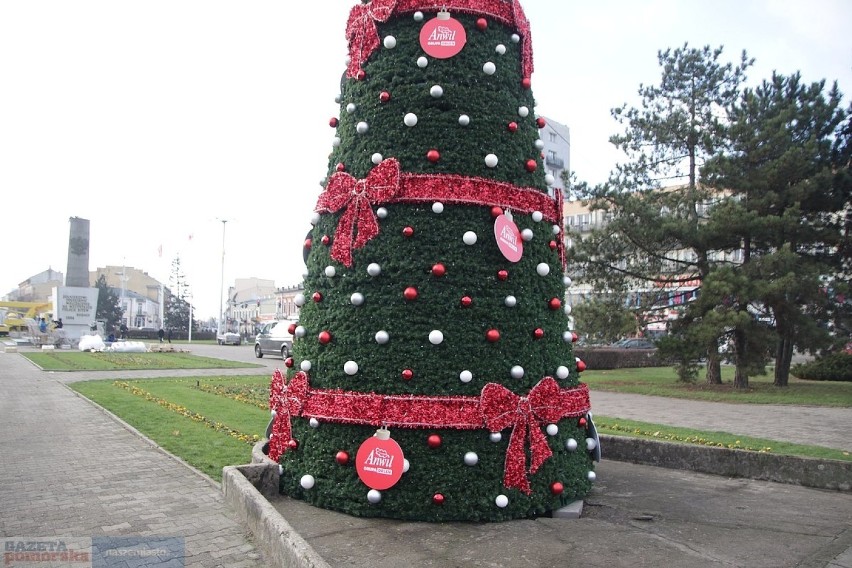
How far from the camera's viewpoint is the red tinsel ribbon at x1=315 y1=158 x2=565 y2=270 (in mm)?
5367

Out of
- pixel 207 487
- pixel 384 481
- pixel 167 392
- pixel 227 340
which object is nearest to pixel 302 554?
pixel 384 481

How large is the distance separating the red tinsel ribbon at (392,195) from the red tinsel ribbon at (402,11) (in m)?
1.16

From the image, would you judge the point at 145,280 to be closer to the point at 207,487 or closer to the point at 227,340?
the point at 227,340

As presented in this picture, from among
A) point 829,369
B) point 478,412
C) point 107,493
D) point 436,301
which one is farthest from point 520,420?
point 829,369

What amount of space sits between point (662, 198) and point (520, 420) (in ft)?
59.7

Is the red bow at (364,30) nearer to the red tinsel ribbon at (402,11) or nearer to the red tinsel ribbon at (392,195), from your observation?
the red tinsel ribbon at (402,11)

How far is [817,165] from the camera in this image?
1981 centimetres

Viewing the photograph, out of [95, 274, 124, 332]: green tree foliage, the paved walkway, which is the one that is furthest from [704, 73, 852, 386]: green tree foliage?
[95, 274, 124, 332]: green tree foliage

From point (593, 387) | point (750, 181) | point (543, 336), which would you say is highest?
point (750, 181)

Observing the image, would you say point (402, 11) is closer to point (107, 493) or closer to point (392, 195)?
point (392, 195)

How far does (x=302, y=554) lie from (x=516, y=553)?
1543 mm

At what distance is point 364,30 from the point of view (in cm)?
588

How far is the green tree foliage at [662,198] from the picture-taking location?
2061 cm

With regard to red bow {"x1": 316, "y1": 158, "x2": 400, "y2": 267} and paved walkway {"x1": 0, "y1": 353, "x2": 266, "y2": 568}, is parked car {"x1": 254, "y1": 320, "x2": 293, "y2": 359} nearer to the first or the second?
paved walkway {"x1": 0, "y1": 353, "x2": 266, "y2": 568}
